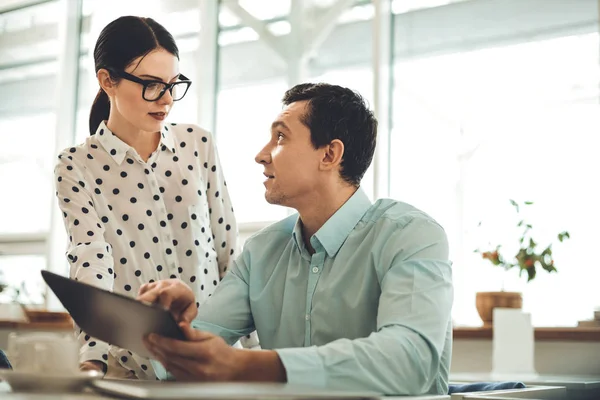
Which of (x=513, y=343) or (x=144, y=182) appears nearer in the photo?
(x=144, y=182)

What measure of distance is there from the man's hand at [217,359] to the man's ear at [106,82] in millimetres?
1072

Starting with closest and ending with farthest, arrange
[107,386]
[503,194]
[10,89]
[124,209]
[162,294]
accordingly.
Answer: [107,386]
[162,294]
[124,209]
[503,194]
[10,89]

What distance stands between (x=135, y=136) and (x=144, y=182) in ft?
0.44

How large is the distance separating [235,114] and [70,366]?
3693 millimetres

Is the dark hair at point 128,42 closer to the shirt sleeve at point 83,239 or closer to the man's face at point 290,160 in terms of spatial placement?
the shirt sleeve at point 83,239

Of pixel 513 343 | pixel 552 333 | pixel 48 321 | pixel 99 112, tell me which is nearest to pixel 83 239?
pixel 99 112

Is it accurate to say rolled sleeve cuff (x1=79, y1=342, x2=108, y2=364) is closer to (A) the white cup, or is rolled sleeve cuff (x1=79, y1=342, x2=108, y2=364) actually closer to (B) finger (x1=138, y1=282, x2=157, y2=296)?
(B) finger (x1=138, y1=282, x2=157, y2=296)

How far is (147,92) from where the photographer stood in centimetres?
199

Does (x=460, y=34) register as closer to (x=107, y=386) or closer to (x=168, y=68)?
(x=168, y=68)

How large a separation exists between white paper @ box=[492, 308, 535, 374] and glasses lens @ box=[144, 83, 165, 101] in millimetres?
1784

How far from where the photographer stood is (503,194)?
12.2ft

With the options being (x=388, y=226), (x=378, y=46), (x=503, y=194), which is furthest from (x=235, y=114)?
(x=388, y=226)

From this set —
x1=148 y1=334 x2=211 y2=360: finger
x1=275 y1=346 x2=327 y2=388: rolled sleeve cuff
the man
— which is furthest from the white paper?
x1=148 y1=334 x2=211 y2=360: finger

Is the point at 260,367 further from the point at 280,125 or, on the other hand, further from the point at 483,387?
the point at 280,125
